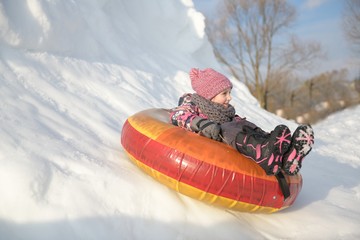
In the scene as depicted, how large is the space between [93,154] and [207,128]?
2.96 ft

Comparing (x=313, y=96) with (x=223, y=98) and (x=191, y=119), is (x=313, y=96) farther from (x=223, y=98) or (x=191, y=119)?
(x=191, y=119)

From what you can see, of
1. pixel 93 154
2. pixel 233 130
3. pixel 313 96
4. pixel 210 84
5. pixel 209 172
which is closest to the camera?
Answer: pixel 209 172

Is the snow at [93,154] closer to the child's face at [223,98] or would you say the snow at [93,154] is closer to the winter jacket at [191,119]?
the winter jacket at [191,119]

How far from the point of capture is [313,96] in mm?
16172

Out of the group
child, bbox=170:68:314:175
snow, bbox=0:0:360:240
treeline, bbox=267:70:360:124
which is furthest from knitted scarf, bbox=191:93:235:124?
treeline, bbox=267:70:360:124

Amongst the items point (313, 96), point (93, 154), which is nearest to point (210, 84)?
point (93, 154)

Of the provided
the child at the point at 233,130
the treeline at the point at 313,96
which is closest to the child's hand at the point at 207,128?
the child at the point at 233,130

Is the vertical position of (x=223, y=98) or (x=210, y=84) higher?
(x=210, y=84)

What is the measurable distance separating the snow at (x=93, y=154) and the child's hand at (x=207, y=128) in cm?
48

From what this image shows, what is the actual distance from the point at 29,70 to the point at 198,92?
1.90 metres

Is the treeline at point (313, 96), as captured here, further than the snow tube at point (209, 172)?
Yes

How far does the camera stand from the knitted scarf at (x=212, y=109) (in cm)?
239

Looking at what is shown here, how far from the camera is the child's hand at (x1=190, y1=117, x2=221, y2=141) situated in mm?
2127

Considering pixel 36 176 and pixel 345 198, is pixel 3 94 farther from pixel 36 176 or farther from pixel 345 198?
pixel 345 198
